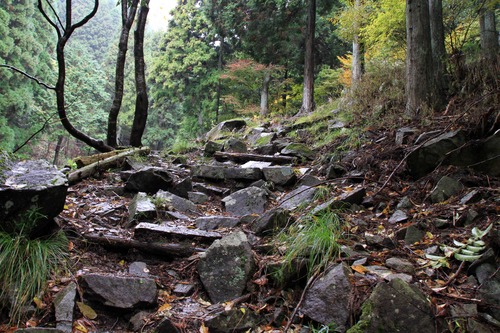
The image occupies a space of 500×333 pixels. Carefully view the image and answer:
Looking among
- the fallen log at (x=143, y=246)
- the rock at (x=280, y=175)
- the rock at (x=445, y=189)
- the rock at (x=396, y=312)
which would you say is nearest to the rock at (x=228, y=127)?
the rock at (x=280, y=175)

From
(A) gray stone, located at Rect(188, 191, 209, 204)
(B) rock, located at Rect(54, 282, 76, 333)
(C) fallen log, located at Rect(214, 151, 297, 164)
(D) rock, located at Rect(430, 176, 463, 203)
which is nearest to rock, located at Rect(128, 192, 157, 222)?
(A) gray stone, located at Rect(188, 191, 209, 204)

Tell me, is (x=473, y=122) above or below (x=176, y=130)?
below

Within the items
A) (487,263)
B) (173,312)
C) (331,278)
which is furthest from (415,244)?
(173,312)

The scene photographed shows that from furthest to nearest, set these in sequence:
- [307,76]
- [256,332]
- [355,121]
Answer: [307,76]
[355,121]
[256,332]

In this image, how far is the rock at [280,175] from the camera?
19.0ft

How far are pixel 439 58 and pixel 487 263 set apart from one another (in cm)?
551

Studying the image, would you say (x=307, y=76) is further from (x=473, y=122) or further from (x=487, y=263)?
(x=487, y=263)

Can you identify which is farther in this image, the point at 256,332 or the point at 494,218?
the point at 494,218

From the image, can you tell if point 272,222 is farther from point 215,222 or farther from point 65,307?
point 65,307

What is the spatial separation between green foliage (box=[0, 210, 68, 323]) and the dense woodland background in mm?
1492

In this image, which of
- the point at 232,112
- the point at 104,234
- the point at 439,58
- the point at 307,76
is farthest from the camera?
the point at 232,112

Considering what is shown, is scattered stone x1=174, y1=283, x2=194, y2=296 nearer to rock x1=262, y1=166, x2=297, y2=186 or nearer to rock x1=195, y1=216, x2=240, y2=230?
rock x1=195, y1=216, x2=240, y2=230

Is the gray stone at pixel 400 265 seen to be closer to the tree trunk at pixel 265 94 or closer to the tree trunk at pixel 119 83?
the tree trunk at pixel 119 83

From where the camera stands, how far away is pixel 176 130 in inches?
1309
